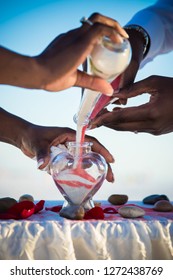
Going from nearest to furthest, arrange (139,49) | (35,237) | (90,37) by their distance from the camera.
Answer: (90,37)
(35,237)
(139,49)

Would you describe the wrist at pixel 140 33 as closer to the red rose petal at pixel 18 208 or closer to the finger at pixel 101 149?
the finger at pixel 101 149

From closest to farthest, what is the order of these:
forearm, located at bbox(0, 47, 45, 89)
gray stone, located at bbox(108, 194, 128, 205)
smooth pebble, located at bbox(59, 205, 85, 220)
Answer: forearm, located at bbox(0, 47, 45, 89) < smooth pebble, located at bbox(59, 205, 85, 220) < gray stone, located at bbox(108, 194, 128, 205)

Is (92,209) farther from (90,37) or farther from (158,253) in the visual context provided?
(90,37)

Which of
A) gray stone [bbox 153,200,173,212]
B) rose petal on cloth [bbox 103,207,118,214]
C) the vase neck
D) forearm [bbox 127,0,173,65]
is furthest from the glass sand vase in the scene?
forearm [bbox 127,0,173,65]

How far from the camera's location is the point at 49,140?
1015 mm

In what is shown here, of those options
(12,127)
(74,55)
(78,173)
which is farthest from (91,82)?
(12,127)

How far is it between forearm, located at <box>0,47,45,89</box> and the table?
1.01ft

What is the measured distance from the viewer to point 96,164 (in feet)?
2.72

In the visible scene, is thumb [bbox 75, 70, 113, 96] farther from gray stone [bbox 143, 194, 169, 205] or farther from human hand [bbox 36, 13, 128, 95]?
gray stone [bbox 143, 194, 169, 205]

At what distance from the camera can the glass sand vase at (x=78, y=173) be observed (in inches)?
32.1

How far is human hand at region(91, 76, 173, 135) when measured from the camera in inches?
41.1

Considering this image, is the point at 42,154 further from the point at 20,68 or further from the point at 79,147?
the point at 20,68

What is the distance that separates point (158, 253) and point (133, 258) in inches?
2.6

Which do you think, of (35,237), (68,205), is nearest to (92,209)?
(68,205)
